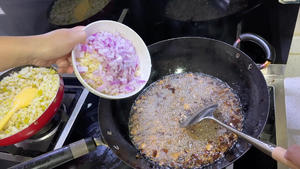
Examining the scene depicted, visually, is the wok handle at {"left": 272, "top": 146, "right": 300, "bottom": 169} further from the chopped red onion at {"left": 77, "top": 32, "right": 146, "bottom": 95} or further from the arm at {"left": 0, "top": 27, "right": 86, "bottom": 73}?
the arm at {"left": 0, "top": 27, "right": 86, "bottom": 73}

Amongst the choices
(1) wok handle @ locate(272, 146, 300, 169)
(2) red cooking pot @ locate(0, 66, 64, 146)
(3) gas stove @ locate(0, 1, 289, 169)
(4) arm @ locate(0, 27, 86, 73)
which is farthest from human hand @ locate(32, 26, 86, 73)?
(1) wok handle @ locate(272, 146, 300, 169)

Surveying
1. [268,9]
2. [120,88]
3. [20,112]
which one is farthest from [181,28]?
[20,112]

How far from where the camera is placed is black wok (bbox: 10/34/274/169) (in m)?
0.89

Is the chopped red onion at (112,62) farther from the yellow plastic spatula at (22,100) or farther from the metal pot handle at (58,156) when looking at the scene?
the yellow plastic spatula at (22,100)

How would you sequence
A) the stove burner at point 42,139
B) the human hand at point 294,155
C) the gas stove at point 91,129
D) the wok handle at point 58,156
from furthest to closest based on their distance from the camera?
the stove burner at point 42,139
the gas stove at point 91,129
the wok handle at point 58,156
the human hand at point 294,155

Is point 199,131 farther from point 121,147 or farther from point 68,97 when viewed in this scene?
point 68,97

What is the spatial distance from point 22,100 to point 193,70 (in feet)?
2.56

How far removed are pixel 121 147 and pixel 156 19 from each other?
626 millimetres

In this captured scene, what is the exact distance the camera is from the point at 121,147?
3.15 ft

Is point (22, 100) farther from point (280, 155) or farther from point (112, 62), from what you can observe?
point (280, 155)

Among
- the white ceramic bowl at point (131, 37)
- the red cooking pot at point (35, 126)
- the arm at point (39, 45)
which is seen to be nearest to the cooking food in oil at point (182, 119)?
the white ceramic bowl at point (131, 37)

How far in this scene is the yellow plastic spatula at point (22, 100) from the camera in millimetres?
1029

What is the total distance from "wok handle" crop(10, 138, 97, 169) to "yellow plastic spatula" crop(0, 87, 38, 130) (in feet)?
0.76

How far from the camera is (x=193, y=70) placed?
4.08 ft
